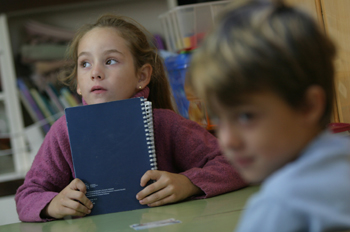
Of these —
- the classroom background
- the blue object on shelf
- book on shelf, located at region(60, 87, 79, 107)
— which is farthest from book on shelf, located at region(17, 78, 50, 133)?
the blue object on shelf

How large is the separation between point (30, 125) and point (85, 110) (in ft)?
4.98

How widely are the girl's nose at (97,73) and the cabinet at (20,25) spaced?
1257mm

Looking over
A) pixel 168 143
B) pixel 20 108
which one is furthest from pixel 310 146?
pixel 20 108

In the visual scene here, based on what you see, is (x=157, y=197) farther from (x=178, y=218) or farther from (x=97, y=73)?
(x=97, y=73)

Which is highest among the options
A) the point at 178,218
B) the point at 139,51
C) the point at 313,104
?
the point at 139,51

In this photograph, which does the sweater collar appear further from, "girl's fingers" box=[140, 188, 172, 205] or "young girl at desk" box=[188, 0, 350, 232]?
"young girl at desk" box=[188, 0, 350, 232]

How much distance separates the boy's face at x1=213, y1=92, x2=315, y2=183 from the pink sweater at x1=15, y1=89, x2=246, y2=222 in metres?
0.55

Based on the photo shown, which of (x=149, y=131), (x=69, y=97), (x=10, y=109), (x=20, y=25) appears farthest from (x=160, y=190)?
(x=20, y=25)

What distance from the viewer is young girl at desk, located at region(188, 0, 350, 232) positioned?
37cm

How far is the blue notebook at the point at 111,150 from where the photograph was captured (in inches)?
36.2

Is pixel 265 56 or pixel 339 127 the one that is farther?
pixel 339 127

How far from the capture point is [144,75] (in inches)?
45.4

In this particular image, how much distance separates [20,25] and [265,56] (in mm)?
2202

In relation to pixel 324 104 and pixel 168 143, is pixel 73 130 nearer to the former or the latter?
pixel 168 143
